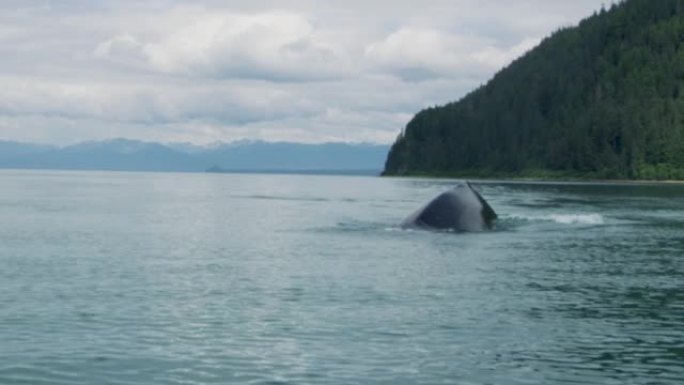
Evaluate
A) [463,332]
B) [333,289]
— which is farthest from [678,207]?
[463,332]

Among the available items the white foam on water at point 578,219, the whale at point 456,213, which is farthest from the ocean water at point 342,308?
the white foam on water at point 578,219

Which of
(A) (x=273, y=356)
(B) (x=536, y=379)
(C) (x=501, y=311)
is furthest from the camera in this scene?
(C) (x=501, y=311)

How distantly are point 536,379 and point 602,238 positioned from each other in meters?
55.8

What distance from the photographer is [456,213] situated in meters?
87.4

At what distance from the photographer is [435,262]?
6316cm

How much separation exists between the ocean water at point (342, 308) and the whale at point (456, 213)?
251 centimetres

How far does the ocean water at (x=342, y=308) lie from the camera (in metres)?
31.8

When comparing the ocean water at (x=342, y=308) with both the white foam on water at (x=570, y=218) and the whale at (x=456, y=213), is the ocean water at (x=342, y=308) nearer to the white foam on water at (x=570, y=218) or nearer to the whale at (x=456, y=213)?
the whale at (x=456, y=213)

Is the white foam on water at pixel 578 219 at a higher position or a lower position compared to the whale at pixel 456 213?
lower

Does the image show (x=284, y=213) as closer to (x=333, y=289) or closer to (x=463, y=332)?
(x=333, y=289)

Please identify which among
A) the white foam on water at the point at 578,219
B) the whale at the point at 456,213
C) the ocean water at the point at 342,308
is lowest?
the ocean water at the point at 342,308

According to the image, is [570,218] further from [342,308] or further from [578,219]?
[342,308]

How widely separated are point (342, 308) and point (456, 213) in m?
44.8

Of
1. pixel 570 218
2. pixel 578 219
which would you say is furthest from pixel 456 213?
pixel 570 218
